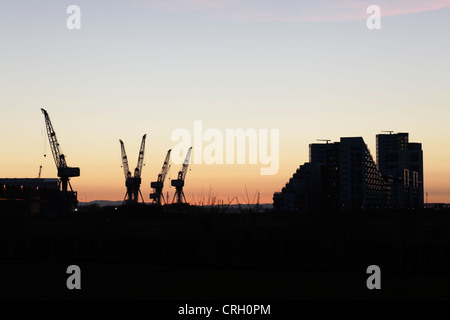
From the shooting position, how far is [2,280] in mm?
25672

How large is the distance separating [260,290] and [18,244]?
30747mm

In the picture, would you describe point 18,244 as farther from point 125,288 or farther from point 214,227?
point 125,288

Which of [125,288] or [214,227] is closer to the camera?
[125,288]

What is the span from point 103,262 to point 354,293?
17.0 metres

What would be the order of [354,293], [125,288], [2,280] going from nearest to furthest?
1. [354,293]
2. [125,288]
3. [2,280]

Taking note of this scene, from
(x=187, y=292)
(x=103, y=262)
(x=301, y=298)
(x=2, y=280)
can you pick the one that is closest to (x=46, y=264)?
(x=103, y=262)

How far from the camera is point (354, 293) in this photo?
21562 mm

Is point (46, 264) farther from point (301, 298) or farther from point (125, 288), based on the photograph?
point (301, 298)
